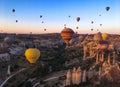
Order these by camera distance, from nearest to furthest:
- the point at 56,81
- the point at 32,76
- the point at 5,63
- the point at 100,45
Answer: the point at 56,81 → the point at 32,76 → the point at 100,45 → the point at 5,63

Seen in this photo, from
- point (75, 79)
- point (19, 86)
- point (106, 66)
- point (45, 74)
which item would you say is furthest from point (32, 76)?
point (106, 66)

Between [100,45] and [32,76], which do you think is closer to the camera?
[32,76]

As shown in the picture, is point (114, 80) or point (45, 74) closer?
point (114, 80)

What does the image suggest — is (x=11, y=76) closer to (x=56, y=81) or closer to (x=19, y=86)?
(x=19, y=86)

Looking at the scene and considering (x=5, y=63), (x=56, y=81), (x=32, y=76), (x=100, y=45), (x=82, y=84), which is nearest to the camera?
(x=82, y=84)

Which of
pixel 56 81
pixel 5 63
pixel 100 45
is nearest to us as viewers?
pixel 56 81

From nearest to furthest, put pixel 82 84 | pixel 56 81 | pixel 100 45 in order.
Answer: pixel 82 84
pixel 56 81
pixel 100 45

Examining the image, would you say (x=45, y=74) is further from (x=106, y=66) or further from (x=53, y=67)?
(x=106, y=66)

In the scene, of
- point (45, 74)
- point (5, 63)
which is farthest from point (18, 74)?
point (5, 63)

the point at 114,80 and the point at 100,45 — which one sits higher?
the point at 100,45
